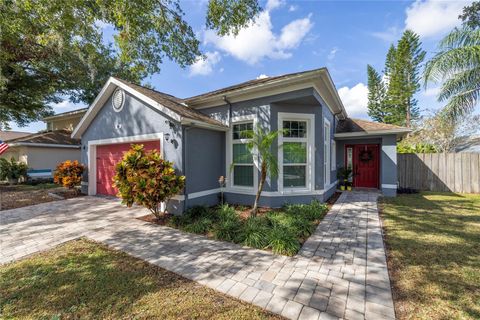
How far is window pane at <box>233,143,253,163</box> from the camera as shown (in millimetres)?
7062

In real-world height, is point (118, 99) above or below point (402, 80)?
below

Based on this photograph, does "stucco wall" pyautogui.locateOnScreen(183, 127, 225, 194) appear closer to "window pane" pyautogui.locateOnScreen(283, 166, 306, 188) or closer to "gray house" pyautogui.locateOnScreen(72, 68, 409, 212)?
"gray house" pyautogui.locateOnScreen(72, 68, 409, 212)

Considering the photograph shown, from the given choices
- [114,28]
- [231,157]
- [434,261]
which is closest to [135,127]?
[114,28]

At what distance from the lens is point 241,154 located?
7.21m

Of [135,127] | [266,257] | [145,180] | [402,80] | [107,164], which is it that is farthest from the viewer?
[402,80]

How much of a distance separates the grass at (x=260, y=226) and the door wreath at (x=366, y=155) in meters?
5.86

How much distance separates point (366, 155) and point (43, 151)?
2199cm

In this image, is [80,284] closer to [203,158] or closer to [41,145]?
[203,158]

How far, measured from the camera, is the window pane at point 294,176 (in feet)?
22.7

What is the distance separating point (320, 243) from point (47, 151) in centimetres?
2009

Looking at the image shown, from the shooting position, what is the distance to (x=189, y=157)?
6273mm

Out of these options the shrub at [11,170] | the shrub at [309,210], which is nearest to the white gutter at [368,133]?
the shrub at [309,210]

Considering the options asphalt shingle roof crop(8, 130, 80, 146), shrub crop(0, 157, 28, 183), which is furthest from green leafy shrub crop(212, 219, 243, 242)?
asphalt shingle roof crop(8, 130, 80, 146)

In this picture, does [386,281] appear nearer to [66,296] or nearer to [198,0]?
[66,296]
